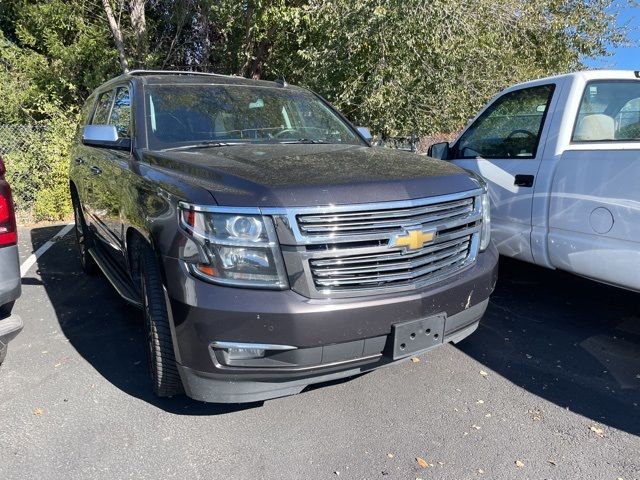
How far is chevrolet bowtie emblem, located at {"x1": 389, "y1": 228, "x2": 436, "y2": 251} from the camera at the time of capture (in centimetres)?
258

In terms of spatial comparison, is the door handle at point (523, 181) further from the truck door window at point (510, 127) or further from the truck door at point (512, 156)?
the truck door window at point (510, 127)

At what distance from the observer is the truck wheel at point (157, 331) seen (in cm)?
277

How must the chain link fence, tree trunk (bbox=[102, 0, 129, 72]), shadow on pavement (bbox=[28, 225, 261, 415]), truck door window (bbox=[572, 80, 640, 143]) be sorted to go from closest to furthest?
shadow on pavement (bbox=[28, 225, 261, 415]), truck door window (bbox=[572, 80, 640, 143]), the chain link fence, tree trunk (bbox=[102, 0, 129, 72])

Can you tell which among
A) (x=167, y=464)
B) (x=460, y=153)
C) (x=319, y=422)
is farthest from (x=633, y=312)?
(x=167, y=464)

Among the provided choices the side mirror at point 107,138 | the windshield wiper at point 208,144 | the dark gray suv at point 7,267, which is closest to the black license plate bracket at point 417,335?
the windshield wiper at point 208,144

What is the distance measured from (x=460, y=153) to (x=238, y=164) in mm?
2984

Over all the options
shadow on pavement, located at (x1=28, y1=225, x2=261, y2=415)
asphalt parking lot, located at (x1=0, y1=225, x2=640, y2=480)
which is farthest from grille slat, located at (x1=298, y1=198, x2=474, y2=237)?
shadow on pavement, located at (x1=28, y1=225, x2=261, y2=415)

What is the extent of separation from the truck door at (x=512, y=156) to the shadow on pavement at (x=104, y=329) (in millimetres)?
2638

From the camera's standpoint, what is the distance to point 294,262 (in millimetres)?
2414

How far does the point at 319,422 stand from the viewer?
2947mm

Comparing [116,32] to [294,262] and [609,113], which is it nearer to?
[609,113]

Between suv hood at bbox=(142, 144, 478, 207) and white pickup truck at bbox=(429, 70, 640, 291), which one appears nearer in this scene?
suv hood at bbox=(142, 144, 478, 207)

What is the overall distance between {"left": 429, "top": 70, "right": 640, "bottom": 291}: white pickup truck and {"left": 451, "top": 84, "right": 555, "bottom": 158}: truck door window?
0.01 meters

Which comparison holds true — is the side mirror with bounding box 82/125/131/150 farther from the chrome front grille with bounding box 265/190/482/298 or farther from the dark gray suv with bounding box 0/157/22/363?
the chrome front grille with bounding box 265/190/482/298
